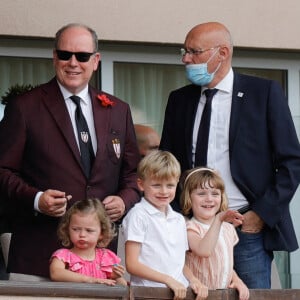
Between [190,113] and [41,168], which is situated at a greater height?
[190,113]

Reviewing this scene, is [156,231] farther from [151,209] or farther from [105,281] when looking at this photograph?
[105,281]

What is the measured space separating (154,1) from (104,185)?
7.42 ft

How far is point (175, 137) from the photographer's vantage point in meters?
7.75

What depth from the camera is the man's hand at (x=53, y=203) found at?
6.93 metres

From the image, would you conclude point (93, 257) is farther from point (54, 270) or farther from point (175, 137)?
point (175, 137)

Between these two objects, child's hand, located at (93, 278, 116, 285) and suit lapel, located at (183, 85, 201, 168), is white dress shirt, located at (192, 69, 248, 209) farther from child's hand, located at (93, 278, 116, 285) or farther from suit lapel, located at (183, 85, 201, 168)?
child's hand, located at (93, 278, 116, 285)

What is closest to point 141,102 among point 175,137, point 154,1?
point 154,1

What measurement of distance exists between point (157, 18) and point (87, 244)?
277 centimetres

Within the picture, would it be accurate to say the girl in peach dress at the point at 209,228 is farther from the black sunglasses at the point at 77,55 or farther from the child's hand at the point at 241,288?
the black sunglasses at the point at 77,55

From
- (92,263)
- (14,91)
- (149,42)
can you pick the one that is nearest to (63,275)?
(92,263)

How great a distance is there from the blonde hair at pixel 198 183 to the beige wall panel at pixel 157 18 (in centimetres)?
214

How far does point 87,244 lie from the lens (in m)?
6.84

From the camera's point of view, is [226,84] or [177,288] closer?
[177,288]

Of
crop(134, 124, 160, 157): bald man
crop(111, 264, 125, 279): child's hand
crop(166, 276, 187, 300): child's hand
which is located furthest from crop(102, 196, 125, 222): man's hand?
crop(134, 124, 160, 157): bald man
